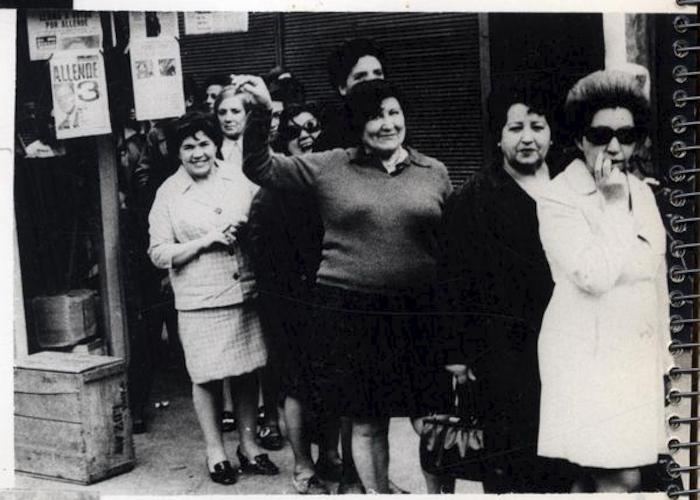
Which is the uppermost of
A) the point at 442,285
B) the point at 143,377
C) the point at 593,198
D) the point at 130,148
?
the point at 130,148

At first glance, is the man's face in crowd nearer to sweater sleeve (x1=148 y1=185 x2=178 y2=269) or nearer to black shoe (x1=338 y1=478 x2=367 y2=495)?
sweater sleeve (x1=148 y1=185 x2=178 y2=269)

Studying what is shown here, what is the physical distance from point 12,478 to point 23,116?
156 cm

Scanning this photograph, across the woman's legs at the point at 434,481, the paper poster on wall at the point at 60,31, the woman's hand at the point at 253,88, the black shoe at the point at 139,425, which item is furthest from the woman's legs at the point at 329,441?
the paper poster on wall at the point at 60,31

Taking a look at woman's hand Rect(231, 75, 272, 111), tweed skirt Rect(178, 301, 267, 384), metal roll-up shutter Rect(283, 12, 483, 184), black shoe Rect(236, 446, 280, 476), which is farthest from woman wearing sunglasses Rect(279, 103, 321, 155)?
black shoe Rect(236, 446, 280, 476)

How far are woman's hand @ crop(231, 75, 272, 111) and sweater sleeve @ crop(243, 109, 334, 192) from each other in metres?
0.05

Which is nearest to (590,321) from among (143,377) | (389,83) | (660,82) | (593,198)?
(593,198)

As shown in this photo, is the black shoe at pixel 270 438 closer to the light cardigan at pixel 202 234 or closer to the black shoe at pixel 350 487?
the black shoe at pixel 350 487

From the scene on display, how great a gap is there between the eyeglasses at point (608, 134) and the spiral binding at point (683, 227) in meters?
0.15

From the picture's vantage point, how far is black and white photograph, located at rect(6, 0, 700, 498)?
372 cm

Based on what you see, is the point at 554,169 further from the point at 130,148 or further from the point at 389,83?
the point at 130,148

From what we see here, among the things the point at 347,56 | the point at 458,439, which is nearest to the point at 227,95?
the point at 347,56

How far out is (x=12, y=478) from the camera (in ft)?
12.5

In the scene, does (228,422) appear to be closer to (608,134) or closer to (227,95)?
(227,95)

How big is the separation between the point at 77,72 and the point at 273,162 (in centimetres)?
96
